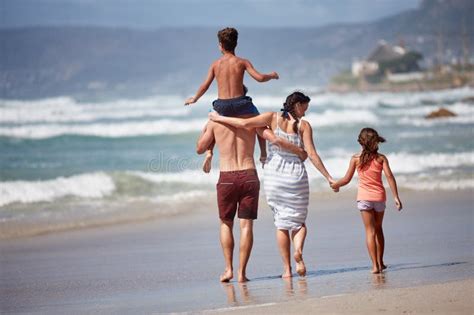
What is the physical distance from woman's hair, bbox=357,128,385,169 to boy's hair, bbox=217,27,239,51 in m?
1.12

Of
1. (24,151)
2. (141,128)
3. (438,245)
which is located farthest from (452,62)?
(438,245)

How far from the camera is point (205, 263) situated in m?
8.55

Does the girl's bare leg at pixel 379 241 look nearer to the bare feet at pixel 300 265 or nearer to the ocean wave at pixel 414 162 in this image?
the bare feet at pixel 300 265

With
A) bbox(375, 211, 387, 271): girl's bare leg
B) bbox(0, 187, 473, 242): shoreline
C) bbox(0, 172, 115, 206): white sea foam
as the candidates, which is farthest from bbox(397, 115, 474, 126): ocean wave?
bbox(375, 211, 387, 271): girl's bare leg

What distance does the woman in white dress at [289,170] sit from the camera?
7348mm

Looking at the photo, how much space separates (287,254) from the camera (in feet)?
24.6

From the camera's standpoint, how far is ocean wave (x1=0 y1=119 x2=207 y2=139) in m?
32.7

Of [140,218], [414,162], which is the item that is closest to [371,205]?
[140,218]

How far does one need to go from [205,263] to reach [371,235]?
1.62 meters

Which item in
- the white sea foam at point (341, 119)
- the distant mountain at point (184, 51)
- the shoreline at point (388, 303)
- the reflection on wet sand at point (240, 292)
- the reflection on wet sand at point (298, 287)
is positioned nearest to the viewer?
the shoreline at point (388, 303)

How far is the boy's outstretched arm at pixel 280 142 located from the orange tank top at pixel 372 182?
498 millimetres

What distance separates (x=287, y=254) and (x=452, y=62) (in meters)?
97.5

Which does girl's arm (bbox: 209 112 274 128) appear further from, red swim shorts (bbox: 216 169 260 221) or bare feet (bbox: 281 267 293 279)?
bare feet (bbox: 281 267 293 279)

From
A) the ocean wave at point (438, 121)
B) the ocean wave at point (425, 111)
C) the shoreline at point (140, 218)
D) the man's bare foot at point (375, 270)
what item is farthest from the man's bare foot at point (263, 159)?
the ocean wave at point (425, 111)
